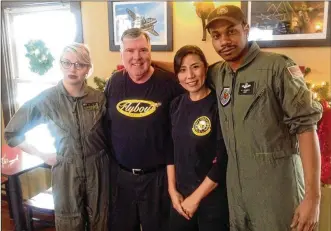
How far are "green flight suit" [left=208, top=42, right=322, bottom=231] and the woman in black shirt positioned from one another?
97 mm

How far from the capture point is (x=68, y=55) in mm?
1583

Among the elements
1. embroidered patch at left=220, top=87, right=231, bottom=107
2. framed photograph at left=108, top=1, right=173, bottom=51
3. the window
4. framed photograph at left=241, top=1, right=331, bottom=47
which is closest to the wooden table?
the window

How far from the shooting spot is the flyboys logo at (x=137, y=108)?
1642 mm

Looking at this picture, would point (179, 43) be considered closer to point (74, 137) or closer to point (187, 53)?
point (187, 53)

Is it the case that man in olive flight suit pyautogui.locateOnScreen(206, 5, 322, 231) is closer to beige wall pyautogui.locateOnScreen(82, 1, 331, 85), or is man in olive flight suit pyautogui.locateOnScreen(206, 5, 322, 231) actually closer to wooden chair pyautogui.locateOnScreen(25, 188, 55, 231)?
beige wall pyautogui.locateOnScreen(82, 1, 331, 85)

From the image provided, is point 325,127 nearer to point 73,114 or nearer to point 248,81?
point 248,81

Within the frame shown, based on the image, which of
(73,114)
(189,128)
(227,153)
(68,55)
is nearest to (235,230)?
(227,153)

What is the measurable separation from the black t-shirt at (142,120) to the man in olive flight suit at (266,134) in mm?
373

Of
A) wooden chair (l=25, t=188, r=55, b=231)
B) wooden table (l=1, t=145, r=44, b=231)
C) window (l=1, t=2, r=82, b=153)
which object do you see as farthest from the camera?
window (l=1, t=2, r=82, b=153)

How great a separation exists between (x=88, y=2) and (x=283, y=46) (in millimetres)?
1745

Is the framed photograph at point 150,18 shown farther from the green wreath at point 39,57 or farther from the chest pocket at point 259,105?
the chest pocket at point 259,105

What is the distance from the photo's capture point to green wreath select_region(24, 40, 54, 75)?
3256 millimetres

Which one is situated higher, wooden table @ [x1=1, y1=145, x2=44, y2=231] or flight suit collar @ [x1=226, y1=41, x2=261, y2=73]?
flight suit collar @ [x1=226, y1=41, x2=261, y2=73]

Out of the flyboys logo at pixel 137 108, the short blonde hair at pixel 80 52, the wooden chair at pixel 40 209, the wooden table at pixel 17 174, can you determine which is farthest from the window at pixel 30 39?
the flyboys logo at pixel 137 108
